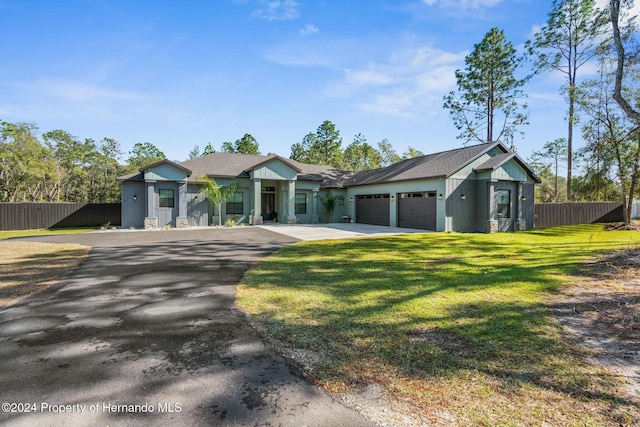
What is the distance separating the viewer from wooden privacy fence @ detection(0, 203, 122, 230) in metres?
16.9

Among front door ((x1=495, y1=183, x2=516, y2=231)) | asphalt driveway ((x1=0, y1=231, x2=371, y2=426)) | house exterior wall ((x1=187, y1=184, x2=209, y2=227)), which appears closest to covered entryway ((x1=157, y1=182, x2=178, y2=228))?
house exterior wall ((x1=187, y1=184, x2=209, y2=227))

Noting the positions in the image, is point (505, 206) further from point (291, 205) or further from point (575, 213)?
point (291, 205)

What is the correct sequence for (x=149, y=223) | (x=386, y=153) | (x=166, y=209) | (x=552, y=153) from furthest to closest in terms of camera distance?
(x=386, y=153)
(x=552, y=153)
(x=166, y=209)
(x=149, y=223)

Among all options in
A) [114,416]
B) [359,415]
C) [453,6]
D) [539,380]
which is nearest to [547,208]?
[453,6]

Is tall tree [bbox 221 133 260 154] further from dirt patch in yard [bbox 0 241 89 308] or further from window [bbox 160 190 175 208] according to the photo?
dirt patch in yard [bbox 0 241 89 308]

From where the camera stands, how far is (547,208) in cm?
1905

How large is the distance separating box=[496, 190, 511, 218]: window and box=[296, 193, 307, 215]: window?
11.6 metres

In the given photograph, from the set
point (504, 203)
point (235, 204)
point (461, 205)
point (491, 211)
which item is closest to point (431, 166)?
point (461, 205)

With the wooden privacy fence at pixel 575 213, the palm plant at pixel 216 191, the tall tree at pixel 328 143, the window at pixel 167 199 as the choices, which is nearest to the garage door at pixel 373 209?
the palm plant at pixel 216 191

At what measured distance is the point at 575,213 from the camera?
20.3 meters

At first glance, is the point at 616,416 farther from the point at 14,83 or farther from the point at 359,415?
the point at 14,83

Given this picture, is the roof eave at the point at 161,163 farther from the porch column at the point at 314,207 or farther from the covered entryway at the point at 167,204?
the porch column at the point at 314,207

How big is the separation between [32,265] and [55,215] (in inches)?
534

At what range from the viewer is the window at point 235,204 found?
A: 19469 mm
